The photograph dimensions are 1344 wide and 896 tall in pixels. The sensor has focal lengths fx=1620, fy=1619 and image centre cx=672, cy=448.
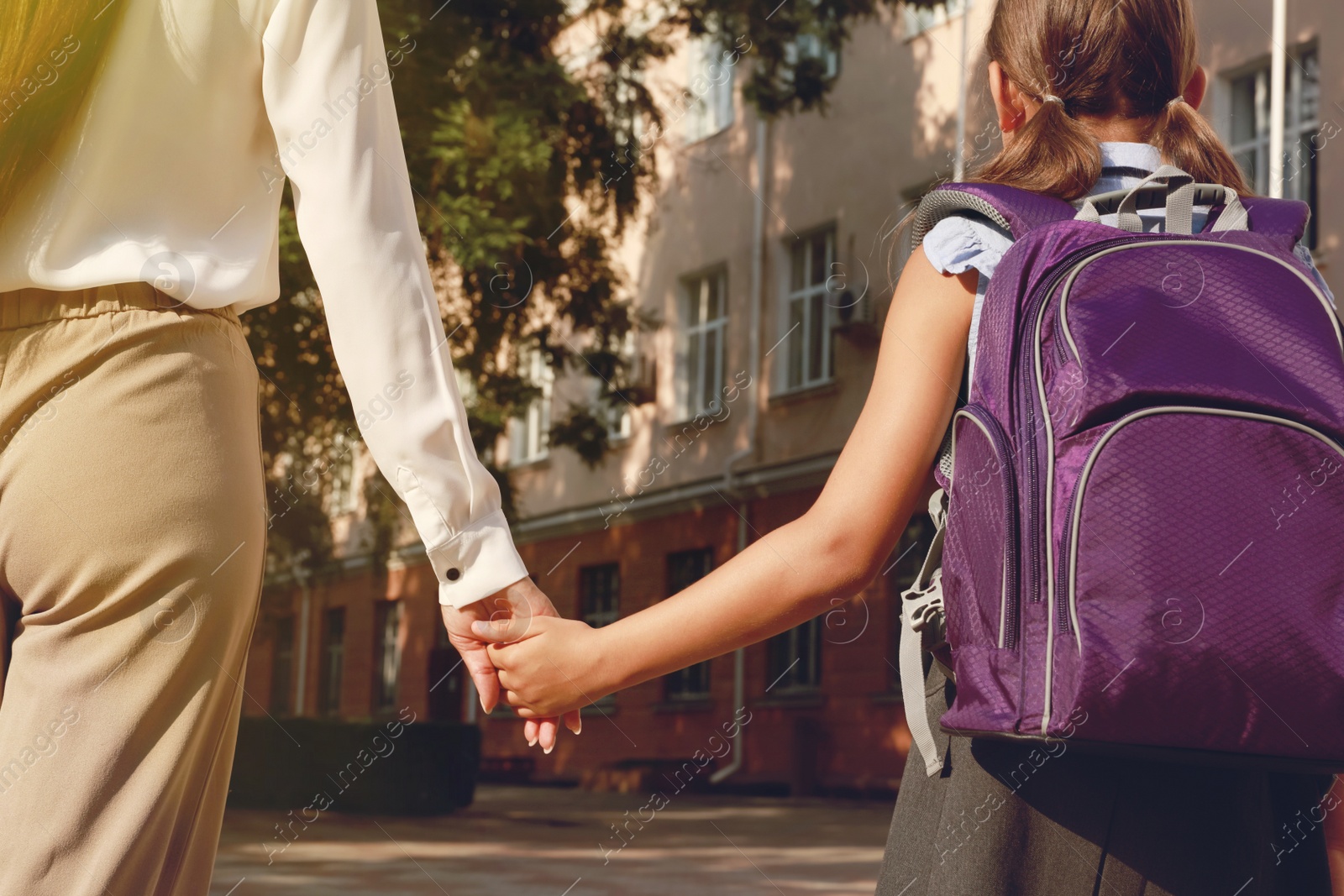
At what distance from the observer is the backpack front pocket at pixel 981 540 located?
164 cm

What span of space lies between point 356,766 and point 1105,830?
15352 mm

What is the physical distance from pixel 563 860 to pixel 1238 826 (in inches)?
366

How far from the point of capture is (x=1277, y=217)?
1.81 m

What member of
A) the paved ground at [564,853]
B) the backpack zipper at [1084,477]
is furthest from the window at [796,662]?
the backpack zipper at [1084,477]

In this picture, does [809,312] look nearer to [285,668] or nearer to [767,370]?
[767,370]

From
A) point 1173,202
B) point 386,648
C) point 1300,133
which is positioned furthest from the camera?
point 386,648

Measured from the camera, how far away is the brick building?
15984 mm

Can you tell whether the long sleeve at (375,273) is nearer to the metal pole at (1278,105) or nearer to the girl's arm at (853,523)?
the girl's arm at (853,523)

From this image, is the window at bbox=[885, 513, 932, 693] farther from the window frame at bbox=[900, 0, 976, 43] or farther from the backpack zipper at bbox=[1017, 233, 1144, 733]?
the backpack zipper at bbox=[1017, 233, 1144, 733]

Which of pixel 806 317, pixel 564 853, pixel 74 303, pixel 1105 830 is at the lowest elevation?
pixel 564 853

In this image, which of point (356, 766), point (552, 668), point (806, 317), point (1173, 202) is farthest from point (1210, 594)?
point (806, 317)

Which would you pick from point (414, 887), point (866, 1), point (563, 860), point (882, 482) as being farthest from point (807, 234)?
point (882, 482)

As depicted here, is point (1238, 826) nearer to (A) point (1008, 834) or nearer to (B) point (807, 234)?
(A) point (1008, 834)

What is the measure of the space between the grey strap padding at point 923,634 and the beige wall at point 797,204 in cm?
1378
